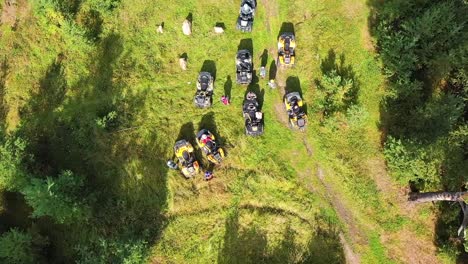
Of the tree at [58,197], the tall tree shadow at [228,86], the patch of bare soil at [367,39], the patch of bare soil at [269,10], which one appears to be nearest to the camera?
the tree at [58,197]

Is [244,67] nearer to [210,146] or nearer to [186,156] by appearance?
[210,146]

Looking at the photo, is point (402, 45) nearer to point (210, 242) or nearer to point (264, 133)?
point (264, 133)

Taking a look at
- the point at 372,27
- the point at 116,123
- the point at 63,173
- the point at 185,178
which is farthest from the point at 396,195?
the point at 63,173

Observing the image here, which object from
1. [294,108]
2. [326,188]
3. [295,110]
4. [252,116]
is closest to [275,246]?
[326,188]

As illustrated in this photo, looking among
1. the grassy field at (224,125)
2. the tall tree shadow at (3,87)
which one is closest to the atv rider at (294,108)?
the grassy field at (224,125)

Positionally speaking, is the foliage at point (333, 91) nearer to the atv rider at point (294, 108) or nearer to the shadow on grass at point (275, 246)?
the atv rider at point (294, 108)
